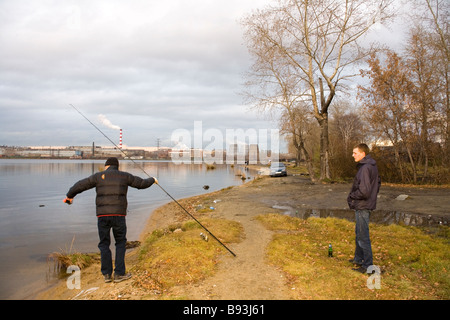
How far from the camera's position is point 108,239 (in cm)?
543

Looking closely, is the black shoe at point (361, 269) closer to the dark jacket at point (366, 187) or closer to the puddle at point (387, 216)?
the dark jacket at point (366, 187)

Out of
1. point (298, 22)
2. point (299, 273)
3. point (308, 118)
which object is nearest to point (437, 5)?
point (298, 22)

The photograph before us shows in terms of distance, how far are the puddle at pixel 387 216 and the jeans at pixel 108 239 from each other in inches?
310

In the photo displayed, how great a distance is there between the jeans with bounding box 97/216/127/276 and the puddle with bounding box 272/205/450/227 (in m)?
7.87

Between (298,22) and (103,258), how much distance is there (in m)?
21.2

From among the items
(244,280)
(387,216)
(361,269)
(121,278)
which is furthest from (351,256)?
(387,216)

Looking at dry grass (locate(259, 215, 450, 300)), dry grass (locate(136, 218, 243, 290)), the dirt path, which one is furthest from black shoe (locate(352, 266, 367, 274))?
dry grass (locate(136, 218, 243, 290))

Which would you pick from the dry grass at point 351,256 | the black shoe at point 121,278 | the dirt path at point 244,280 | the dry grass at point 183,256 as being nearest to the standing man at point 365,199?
the dry grass at point 351,256

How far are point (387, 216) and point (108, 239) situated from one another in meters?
10.0

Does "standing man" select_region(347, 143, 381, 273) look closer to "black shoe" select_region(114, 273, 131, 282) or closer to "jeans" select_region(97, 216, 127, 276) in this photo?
"black shoe" select_region(114, 273, 131, 282)

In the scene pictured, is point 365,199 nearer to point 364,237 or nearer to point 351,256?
point 364,237

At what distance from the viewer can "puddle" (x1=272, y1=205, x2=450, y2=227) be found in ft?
32.9

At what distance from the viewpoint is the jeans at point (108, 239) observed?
5301 mm

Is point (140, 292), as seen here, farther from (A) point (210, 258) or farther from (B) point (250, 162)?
(B) point (250, 162)
